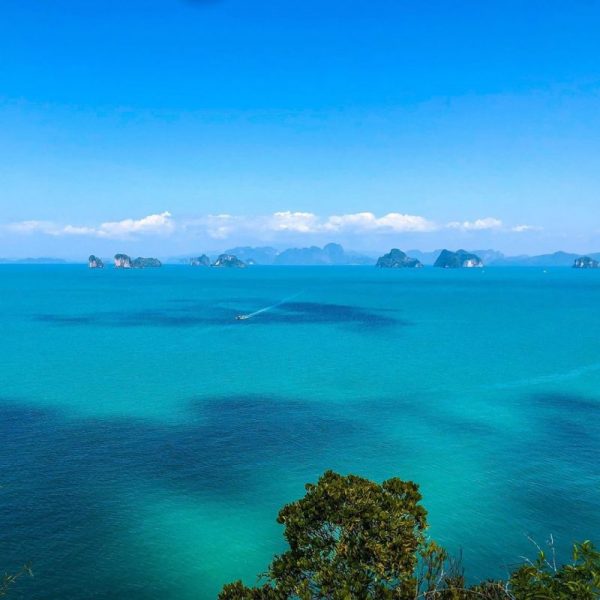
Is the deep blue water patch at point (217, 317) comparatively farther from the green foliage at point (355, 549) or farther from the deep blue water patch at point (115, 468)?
the green foliage at point (355, 549)

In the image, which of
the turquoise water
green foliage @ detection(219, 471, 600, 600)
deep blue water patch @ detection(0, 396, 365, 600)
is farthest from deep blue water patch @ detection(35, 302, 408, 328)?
green foliage @ detection(219, 471, 600, 600)

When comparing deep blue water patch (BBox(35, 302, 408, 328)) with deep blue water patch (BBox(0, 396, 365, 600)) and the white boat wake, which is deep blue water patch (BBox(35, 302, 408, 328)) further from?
deep blue water patch (BBox(0, 396, 365, 600))

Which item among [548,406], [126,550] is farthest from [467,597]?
[548,406]

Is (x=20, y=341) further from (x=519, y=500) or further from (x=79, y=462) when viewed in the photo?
(x=519, y=500)

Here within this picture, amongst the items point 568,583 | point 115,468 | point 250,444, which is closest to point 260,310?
point 250,444

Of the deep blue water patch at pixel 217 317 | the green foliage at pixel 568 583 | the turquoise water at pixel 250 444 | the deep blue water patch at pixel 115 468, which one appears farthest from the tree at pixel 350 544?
the deep blue water patch at pixel 217 317
